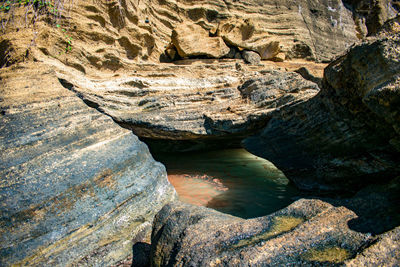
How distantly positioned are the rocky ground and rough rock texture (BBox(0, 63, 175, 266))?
0.01 m

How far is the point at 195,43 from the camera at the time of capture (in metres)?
5.16

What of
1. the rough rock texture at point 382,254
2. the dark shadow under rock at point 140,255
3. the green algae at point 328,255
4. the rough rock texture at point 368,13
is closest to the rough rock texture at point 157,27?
the rough rock texture at point 368,13

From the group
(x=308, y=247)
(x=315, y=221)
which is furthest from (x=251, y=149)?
(x=308, y=247)

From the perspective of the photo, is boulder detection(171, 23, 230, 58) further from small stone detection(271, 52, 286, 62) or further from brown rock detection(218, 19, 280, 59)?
small stone detection(271, 52, 286, 62)

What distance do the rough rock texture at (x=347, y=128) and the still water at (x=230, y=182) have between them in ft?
1.74

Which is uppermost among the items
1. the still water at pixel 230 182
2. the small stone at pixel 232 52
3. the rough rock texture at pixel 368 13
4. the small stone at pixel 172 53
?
the rough rock texture at pixel 368 13

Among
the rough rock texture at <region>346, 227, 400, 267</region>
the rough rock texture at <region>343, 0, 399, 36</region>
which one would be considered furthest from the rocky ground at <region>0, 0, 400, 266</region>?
the rough rock texture at <region>343, 0, 399, 36</region>

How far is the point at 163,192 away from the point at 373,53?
262 cm

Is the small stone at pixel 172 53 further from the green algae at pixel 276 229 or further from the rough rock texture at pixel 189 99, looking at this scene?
the green algae at pixel 276 229

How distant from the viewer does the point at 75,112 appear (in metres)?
2.91

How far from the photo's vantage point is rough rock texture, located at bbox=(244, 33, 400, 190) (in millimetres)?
1924

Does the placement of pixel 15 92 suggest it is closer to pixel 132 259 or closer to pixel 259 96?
pixel 132 259

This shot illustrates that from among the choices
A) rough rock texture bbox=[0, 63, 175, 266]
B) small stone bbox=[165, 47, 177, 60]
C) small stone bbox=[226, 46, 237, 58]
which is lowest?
rough rock texture bbox=[0, 63, 175, 266]

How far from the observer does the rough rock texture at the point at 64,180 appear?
6.82 feet
